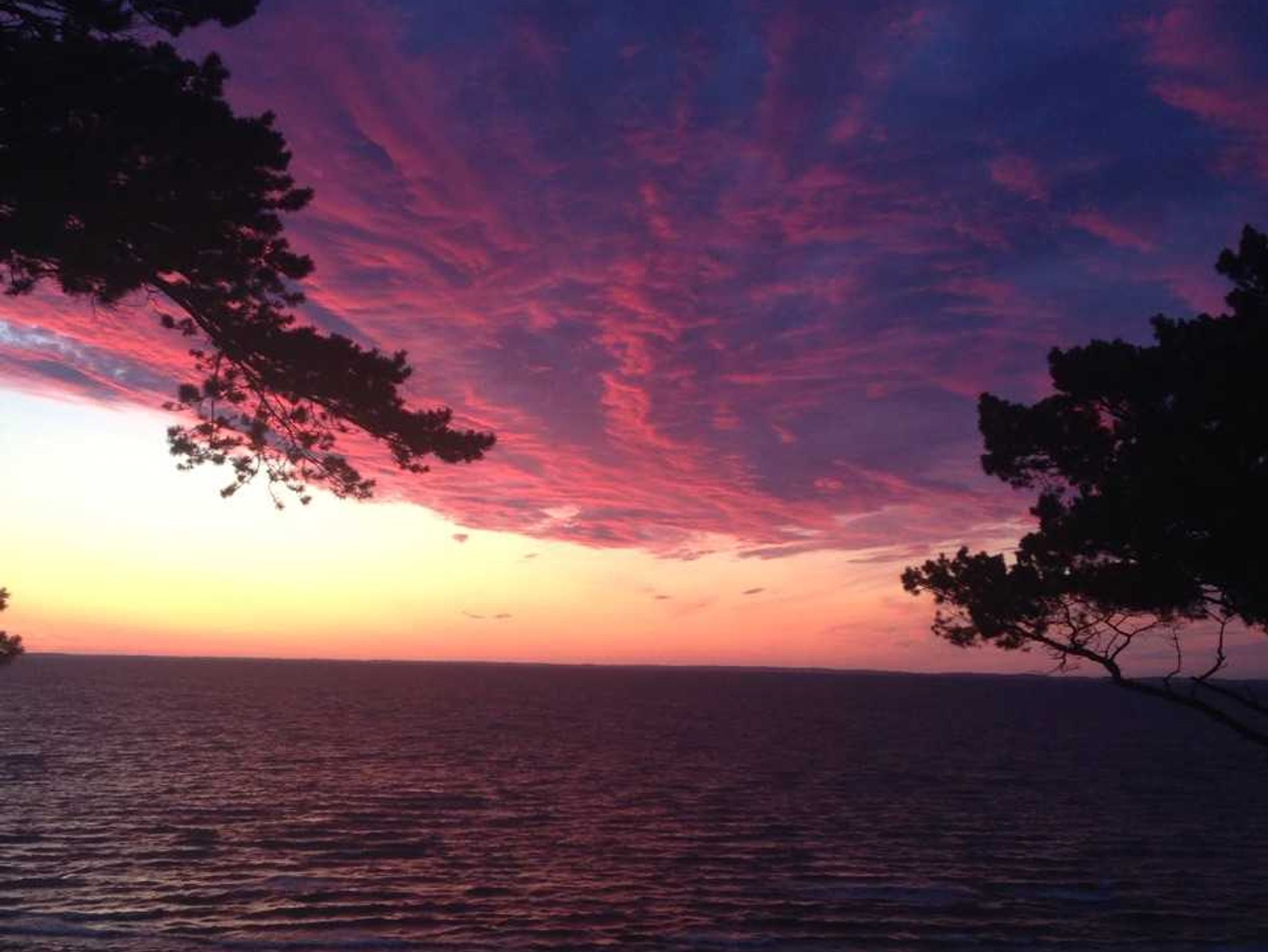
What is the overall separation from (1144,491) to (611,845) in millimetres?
26079

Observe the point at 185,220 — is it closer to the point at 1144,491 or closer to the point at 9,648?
the point at 9,648

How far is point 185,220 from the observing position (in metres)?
12.9

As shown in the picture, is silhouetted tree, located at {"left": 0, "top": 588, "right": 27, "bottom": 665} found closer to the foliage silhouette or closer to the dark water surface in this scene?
the foliage silhouette

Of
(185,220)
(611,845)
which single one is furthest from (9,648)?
(611,845)

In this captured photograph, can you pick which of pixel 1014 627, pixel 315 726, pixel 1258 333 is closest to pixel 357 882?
pixel 1014 627

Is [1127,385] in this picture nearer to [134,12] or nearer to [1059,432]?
[1059,432]

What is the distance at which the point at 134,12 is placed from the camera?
42.0 ft

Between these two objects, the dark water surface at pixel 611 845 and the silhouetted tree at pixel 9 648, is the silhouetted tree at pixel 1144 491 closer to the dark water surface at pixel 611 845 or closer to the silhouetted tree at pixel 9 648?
the dark water surface at pixel 611 845

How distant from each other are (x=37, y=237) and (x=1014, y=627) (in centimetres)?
1739

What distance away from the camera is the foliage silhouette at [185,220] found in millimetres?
11695

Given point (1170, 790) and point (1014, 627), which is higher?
point (1014, 627)

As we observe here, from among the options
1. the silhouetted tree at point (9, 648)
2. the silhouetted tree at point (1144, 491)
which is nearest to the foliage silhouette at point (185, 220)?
the silhouetted tree at point (9, 648)

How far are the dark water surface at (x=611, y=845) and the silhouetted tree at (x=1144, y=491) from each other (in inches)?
417

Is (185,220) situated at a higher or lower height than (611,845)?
higher
